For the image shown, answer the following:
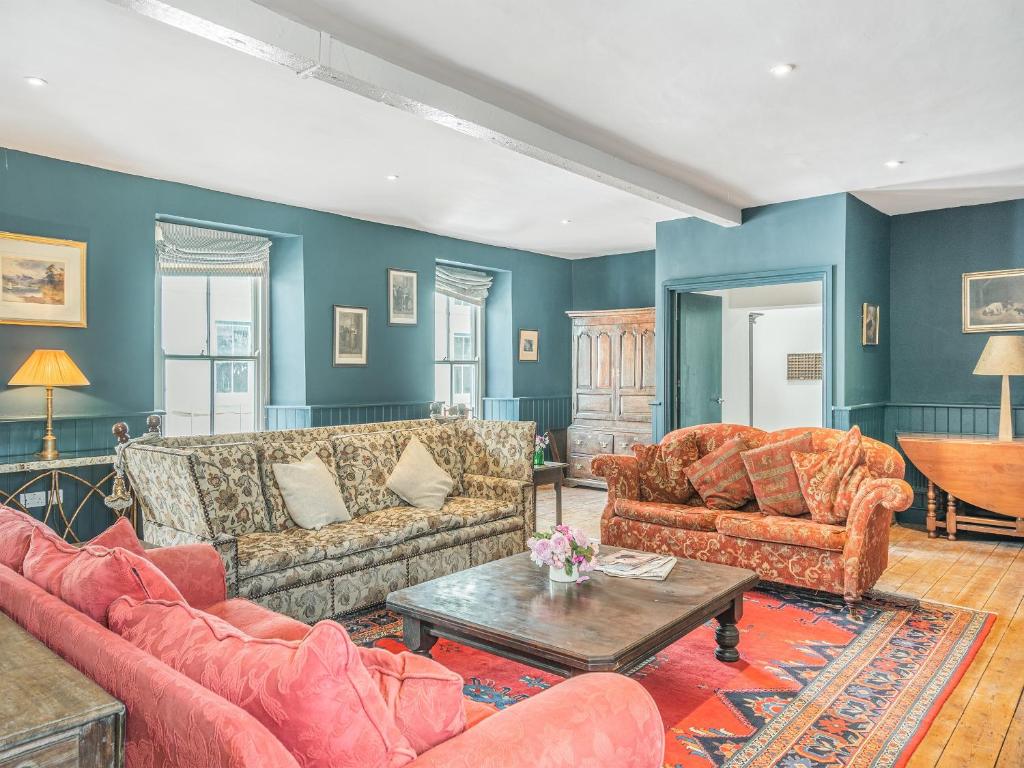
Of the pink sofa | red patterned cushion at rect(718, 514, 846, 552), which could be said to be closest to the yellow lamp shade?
the pink sofa

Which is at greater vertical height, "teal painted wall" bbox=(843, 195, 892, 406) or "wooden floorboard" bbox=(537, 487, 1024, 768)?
"teal painted wall" bbox=(843, 195, 892, 406)

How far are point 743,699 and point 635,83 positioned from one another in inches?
99.3

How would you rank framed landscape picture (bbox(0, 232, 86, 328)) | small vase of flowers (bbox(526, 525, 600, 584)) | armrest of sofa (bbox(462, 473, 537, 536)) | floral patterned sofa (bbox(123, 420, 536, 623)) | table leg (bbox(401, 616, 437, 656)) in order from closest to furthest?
table leg (bbox(401, 616, 437, 656)) → small vase of flowers (bbox(526, 525, 600, 584)) → floral patterned sofa (bbox(123, 420, 536, 623)) → framed landscape picture (bbox(0, 232, 86, 328)) → armrest of sofa (bbox(462, 473, 537, 536))

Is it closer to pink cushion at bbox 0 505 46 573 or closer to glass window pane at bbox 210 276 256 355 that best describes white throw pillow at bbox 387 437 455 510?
glass window pane at bbox 210 276 256 355

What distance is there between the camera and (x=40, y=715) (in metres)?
1.05

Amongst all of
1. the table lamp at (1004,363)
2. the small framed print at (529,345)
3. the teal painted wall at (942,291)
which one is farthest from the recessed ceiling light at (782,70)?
the small framed print at (529,345)

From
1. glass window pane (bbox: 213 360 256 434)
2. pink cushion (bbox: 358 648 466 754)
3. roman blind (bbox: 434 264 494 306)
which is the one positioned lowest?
pink cushion (bbox: 358 648 466 754)

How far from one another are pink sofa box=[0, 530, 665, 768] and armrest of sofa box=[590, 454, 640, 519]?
2916 millimetres

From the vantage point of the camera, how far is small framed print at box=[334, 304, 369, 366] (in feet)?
19.4

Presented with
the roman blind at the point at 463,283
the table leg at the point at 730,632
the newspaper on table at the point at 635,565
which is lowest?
the table leg at the point at 730,632

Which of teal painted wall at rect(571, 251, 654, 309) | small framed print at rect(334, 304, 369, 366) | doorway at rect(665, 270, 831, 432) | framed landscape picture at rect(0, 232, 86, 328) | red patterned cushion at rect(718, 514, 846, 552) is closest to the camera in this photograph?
red patterned cushion at rect(718, 514, 846, 552)

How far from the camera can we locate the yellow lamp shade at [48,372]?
398 centimetres

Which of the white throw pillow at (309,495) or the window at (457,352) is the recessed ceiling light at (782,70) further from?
the window at (457,352)

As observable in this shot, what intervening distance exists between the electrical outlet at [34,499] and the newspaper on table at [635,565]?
327 cm
